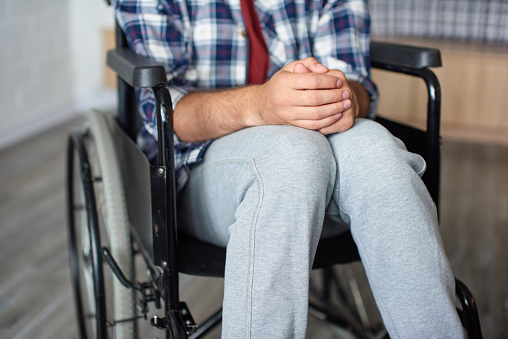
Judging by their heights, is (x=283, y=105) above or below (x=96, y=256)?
above

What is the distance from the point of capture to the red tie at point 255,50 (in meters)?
1.13

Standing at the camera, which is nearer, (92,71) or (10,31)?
(10,31)

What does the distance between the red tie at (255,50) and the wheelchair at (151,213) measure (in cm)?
23

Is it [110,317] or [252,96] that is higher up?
[252,96]

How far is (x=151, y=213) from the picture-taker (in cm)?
91

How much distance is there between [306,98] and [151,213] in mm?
316

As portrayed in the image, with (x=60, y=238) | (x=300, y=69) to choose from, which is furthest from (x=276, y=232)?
(x=60, y=238)

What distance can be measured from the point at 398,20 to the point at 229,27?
2044 mm

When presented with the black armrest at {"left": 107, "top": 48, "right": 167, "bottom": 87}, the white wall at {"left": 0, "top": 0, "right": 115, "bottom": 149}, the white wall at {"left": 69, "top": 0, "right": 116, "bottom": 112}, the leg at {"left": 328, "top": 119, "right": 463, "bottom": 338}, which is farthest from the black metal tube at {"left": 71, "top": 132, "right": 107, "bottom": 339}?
the white wall at {"left": 69, "top": 0, "right": 116, "bottom": 112}

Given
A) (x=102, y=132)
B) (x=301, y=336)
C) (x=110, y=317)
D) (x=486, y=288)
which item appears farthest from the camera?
(x=486, y=288)

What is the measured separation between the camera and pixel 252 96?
909mm

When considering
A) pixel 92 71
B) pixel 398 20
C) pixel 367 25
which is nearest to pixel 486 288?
pixel 367 25

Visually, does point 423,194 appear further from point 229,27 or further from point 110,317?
point 110,317

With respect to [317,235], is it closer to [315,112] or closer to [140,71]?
[315,112]
